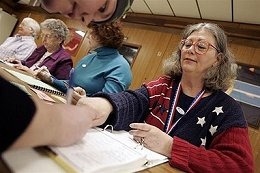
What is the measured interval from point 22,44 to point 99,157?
116 inches

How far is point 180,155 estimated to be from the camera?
36.1 inches

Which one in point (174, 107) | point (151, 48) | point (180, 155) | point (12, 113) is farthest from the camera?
point (151, 48)

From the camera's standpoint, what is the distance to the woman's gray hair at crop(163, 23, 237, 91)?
4.55 ft

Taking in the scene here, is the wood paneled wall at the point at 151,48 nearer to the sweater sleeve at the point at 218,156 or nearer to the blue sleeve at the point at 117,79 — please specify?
the blue sleeve at the point at 117,79

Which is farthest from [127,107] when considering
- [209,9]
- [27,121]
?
[209,9]

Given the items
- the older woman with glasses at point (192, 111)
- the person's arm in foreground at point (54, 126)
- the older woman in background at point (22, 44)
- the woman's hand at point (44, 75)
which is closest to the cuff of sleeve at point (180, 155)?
the older woman with glasses at point (192, 111)

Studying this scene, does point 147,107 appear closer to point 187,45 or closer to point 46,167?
point 187,45

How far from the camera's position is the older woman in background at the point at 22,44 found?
305 cm

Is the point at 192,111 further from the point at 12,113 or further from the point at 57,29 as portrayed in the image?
the point at 57,29

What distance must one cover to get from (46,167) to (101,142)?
0.28 m

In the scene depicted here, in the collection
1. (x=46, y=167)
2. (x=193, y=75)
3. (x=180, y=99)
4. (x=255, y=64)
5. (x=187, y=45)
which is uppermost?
(x=255, y=64)

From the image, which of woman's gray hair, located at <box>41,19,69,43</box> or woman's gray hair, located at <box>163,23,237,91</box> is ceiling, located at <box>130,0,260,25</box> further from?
woman's gray hair, located at <box>163,23,237,91</box>

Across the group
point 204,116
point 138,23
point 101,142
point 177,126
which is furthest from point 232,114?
point 138,23

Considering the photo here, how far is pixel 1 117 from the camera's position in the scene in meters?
0.37
